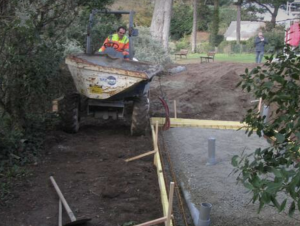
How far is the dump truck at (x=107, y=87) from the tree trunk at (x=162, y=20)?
39.5 ft

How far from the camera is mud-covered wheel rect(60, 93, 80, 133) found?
25.0 feet

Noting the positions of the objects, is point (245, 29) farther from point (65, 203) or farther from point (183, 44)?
point (65, 203)

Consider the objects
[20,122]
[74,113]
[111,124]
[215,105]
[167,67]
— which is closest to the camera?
[20,122]

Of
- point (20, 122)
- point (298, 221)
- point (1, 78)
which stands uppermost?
point (1, 78)

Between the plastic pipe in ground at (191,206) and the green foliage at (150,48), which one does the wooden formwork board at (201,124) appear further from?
the green foliage at (150,48)

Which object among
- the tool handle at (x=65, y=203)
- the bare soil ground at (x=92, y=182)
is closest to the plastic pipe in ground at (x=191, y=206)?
the bare soil ground at (x=92, y=182)

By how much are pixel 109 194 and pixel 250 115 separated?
109 inches

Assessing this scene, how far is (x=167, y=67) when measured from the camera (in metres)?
18.2

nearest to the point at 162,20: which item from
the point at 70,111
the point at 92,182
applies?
the point at 70,111

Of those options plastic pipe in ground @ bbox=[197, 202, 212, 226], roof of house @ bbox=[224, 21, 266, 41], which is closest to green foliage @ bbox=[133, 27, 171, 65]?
plastic pipe in ground @ bbox=[197, 202, 212, 226]

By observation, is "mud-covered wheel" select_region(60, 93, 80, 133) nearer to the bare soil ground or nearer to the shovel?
the bare soil ground

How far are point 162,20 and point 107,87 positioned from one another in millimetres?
13638

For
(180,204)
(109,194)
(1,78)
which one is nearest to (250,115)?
(180,204)

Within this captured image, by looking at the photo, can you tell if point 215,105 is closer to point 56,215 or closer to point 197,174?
point 197,174
